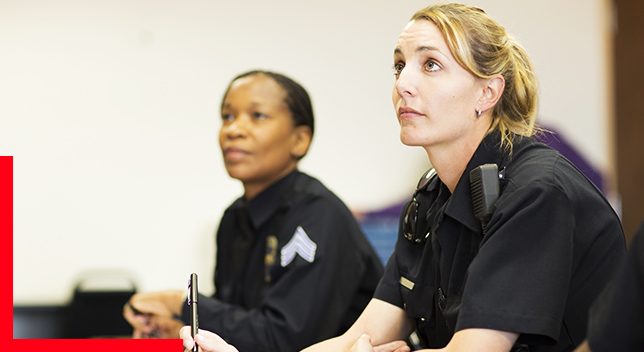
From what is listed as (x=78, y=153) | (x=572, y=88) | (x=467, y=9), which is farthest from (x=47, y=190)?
(x=572, y=88)

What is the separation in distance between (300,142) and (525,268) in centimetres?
118

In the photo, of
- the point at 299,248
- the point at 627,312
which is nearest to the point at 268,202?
the point at 299,248

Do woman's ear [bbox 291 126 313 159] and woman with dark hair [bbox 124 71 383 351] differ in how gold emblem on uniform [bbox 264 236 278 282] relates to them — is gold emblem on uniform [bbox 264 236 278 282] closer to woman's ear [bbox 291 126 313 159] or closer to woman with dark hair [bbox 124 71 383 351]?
woman with dark hair [bbox 124 71 383 351]

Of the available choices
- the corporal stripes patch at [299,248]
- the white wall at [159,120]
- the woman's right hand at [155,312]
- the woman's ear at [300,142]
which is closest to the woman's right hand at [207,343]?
the corporal stripes patch at [299,248]

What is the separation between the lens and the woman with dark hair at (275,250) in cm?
153

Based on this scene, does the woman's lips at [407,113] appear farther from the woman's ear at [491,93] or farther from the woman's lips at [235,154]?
the woman's lips at [235,154]

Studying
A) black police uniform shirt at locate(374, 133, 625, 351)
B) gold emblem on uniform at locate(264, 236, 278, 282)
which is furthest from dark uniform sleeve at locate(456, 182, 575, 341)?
gold emblem on uniform at locate(264, 236, 278, 282)

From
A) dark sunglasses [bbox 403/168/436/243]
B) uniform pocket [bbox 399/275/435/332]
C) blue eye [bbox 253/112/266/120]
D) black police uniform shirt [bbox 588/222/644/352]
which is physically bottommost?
uniform pocket [bbox 399/275/435/332]

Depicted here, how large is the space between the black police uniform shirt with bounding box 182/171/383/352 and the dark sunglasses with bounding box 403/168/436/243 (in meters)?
0.36

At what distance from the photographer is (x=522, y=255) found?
905 mm

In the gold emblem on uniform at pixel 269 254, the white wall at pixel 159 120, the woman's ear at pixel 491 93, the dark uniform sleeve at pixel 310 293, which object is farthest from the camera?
the white wall at pixel 159 120

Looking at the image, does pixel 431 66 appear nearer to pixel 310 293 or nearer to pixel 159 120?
pixel 310 293

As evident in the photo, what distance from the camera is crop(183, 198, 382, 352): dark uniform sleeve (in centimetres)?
150

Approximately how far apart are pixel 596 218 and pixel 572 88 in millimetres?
2202
